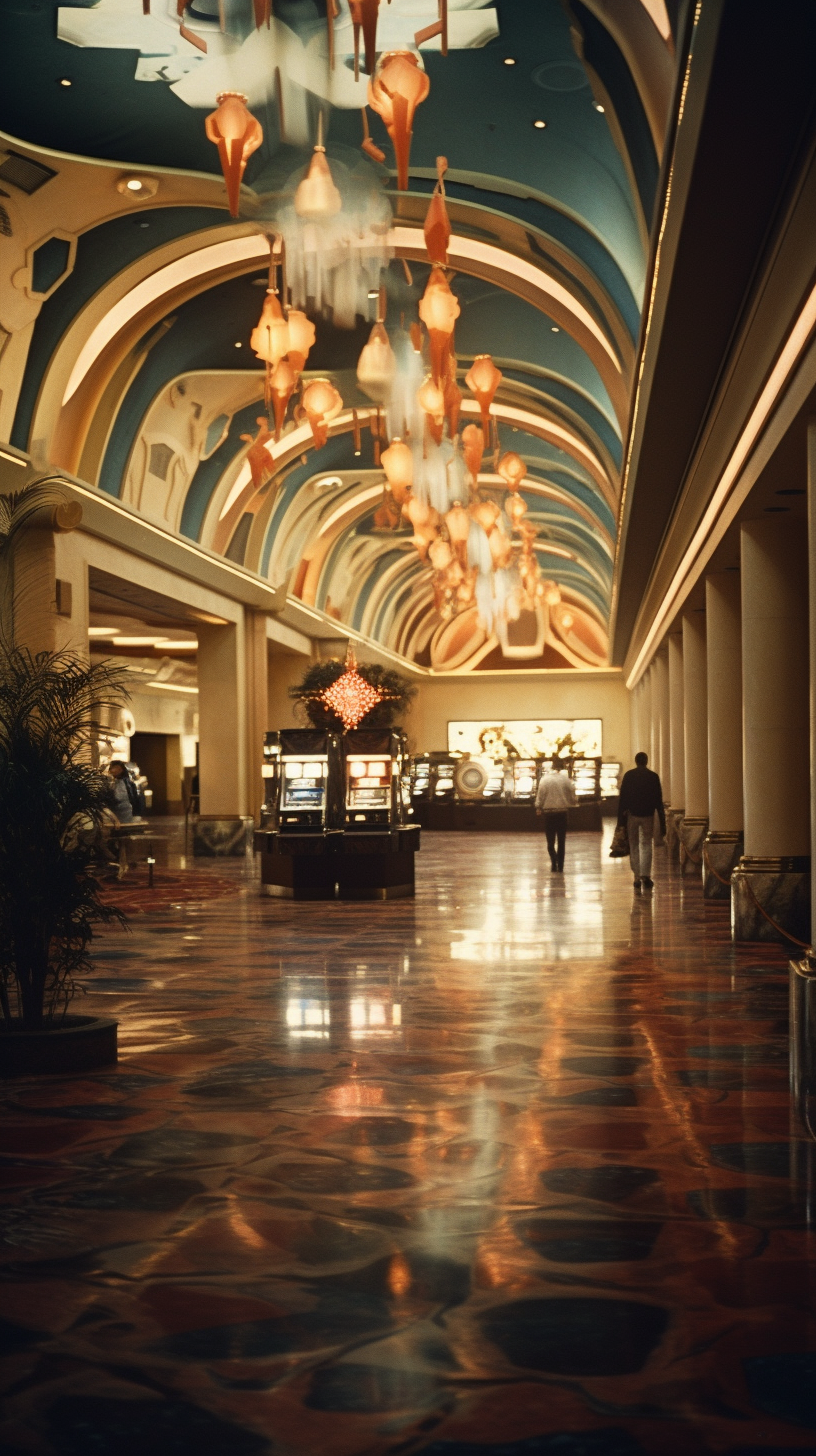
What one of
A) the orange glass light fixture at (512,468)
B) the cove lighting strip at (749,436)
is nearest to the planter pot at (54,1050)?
the cove lighting strip at (749,436)

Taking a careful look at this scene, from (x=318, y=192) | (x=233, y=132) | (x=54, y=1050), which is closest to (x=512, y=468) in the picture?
(x=318, y=192)

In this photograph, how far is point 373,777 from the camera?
14164 mm

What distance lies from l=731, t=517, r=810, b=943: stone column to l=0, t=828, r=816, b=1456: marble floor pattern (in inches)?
103

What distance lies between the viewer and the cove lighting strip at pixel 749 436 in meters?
6.17

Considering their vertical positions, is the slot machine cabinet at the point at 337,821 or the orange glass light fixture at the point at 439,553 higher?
the orange glass light fixture at the point at 439,553

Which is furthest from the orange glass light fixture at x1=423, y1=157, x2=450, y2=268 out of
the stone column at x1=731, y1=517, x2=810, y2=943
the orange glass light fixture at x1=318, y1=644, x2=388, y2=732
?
the orange glass light fixture at x1=318, y1=644, x2=388, y2=732

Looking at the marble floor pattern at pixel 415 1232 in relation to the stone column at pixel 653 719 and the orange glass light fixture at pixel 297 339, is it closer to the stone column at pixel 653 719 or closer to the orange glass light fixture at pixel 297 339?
the orange glass light fixture at pixel 297 339

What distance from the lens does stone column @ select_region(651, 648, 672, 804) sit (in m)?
21.7

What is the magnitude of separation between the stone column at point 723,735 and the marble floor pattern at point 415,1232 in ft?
17.6

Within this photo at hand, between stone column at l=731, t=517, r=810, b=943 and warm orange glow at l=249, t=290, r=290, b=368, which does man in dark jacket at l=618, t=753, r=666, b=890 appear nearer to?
stone column at l=731, t=517, r=810, b=943

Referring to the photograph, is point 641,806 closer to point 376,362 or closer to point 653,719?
point 376,362

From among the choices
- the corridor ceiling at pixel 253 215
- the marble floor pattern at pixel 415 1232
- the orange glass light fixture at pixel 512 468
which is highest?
the corridor ceiling at pixel 253 215

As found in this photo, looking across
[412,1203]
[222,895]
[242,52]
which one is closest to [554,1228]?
[412,1203]

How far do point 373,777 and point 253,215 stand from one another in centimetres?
553
